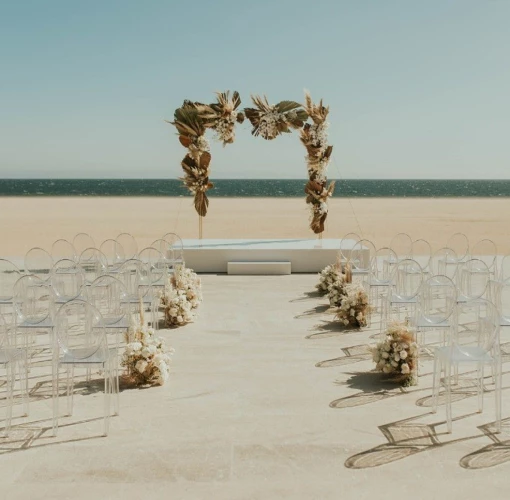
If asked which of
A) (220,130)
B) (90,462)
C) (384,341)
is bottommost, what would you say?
(90,462)

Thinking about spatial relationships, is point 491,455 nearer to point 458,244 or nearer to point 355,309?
point 355,309

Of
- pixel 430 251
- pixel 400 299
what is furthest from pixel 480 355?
pixel 430 251

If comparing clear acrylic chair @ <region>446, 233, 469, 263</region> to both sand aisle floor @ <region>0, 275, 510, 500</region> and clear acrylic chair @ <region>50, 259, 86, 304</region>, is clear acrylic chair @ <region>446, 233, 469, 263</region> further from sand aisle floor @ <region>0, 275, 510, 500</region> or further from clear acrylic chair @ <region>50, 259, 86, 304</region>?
clear acrylic chair @ <region>50, 259, 86, 304</region>

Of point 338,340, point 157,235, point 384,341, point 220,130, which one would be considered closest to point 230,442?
point 384,341

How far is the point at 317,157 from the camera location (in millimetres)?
14156

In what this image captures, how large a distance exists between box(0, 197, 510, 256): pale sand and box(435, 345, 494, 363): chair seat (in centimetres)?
1516

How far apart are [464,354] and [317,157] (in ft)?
30.7

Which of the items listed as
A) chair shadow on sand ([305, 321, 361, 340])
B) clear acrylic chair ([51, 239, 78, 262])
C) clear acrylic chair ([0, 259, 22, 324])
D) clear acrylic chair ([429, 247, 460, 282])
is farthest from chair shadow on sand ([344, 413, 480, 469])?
clear acrylic chair ([51, 239, 78, 262])

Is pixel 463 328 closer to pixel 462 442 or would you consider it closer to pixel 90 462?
pixel 462 442

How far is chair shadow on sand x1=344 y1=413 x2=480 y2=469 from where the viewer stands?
4.60m

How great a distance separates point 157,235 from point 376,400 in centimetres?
1870

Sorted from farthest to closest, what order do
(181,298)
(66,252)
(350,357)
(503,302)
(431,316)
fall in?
(66,252) → (503,302) → (181,298) → (350,357) → (431,316)

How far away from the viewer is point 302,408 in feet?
18.6

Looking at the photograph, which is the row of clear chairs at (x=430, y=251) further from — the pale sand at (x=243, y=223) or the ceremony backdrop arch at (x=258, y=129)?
the pale sand at (x=243, y=223)
